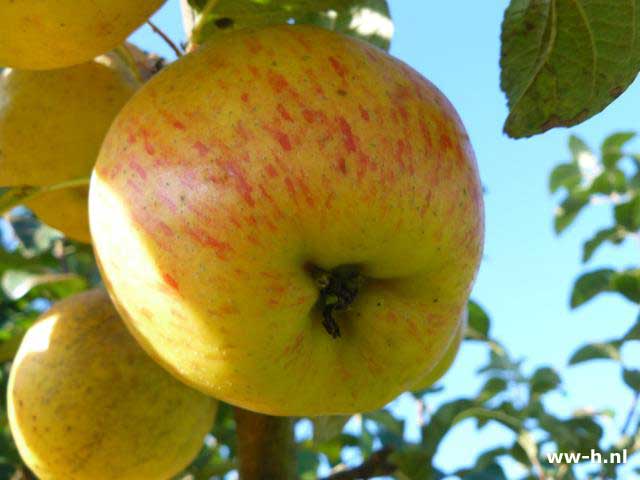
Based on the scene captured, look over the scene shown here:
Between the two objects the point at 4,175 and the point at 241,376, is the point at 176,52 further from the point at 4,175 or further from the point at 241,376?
the point at 241,376

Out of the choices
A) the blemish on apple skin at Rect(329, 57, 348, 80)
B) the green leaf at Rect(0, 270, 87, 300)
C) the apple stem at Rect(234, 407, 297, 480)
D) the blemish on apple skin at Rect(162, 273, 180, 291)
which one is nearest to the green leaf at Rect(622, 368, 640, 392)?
the apple stem at Rect(234, 407, 297, 480)

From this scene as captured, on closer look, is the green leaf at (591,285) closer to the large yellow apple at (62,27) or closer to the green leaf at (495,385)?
the green leaf at (495,385)

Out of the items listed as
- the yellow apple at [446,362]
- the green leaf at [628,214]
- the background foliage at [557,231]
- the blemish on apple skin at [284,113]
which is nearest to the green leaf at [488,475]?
the background foliage at [557,231]

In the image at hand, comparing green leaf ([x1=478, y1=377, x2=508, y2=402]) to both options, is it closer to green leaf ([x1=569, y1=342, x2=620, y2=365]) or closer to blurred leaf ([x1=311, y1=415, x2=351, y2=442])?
green leaf ([x1=569, y1=342, x2=620, y2=365])

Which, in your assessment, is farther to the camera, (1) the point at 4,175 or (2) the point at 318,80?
(1) the point at 4,175

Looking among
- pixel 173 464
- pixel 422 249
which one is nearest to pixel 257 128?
pixel 422 249
